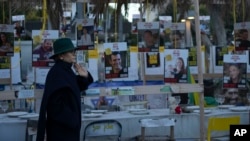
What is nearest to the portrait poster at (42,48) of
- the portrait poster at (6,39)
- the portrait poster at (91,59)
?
the portrait poster at (6,39)

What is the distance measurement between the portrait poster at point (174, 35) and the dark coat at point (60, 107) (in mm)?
4094

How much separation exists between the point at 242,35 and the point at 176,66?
4.36ft

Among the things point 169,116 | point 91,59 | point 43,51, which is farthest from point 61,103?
point 91,59

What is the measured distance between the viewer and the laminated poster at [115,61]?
6.71 meters

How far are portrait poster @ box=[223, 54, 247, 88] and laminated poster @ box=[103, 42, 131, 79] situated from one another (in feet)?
4.89

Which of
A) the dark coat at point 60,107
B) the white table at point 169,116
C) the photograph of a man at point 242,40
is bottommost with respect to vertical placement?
the white table at point 169,116

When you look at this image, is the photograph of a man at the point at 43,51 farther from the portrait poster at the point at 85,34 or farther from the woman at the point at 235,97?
the woman at the point at 235,97

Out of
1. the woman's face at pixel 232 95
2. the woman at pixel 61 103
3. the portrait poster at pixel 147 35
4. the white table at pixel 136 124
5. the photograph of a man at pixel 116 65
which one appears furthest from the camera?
the woman's face at pixel 232 95

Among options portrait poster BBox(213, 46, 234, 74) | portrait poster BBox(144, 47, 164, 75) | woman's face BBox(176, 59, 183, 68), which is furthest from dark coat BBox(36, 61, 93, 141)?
portrait poster BBox(213, 46, 234, 74)

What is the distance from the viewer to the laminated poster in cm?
671

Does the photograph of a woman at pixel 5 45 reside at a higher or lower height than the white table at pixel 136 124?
higher

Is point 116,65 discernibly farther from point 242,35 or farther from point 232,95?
point 232,95

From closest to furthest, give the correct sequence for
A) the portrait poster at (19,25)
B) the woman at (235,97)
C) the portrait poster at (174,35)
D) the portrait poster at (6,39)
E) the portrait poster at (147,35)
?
1. the portrait poster at (6,39)
2. the portrait poster at (147,35)
3. the woman at (235,97)
4. the portrait poster at (19,25)
5. the portrait poster at (174,35)

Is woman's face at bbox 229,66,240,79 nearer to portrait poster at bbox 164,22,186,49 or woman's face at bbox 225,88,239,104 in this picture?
woman's face at bbox 225,88,239,104
